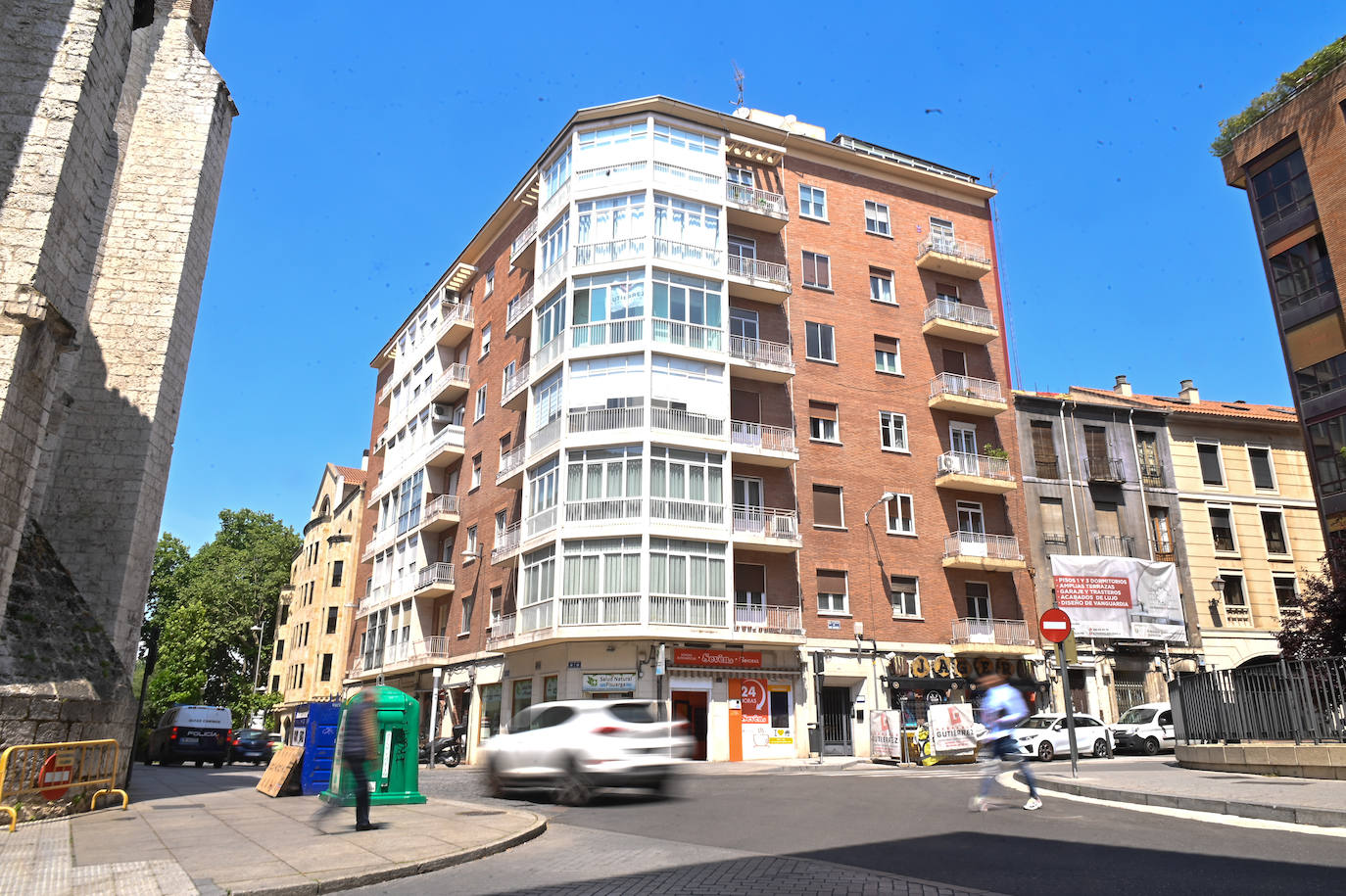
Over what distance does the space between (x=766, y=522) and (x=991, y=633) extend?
31.0 feet

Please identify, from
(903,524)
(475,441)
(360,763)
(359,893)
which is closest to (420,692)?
(475,441)

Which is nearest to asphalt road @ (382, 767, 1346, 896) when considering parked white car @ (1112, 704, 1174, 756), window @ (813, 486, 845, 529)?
parked white car @ (1112, 704, 1174, 756)

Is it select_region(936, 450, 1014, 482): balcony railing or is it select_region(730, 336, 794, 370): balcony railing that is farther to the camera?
select_region(936, 450, 1014, 482): balcony railing

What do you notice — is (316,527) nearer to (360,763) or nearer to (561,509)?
(561,509)

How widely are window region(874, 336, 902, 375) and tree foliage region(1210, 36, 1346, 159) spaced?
554 inches

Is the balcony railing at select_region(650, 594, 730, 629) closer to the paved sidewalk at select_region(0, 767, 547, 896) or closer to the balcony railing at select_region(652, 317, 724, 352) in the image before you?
the balcony railing at select_region(652, 317, 724, 352)

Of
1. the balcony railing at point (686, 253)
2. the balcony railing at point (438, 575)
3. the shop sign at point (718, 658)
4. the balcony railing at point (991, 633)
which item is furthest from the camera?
the balcony railing at point (438, 575)

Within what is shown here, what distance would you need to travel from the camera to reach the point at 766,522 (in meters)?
29.8

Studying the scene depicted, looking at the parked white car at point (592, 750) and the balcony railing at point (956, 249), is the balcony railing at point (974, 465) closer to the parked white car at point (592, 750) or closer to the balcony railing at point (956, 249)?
the balcony railing at point (956, 249)

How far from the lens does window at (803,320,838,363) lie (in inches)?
1304

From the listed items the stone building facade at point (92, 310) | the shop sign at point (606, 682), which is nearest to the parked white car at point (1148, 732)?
the shop sign at point (606, 682)

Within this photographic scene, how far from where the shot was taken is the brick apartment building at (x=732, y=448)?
91.4 ft

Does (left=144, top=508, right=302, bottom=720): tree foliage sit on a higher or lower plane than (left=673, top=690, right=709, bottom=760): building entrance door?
higher

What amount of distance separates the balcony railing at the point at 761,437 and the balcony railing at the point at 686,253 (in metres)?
5.66
